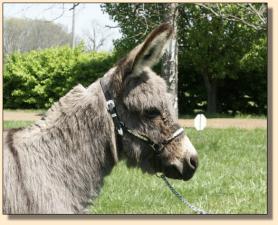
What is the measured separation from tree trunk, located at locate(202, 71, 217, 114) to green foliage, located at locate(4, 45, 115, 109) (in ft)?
6.59

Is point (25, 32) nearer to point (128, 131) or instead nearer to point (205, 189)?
point (205, 189)

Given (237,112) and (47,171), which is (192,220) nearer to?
(47,171)

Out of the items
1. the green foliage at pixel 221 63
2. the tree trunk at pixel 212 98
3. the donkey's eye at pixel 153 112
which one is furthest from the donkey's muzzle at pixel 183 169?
the tree trunk at pixel 212 98

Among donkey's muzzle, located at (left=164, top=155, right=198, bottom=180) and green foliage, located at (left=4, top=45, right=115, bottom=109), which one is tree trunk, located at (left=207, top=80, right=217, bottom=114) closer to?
green foliage, located at (left=4, top=45, right=115, bottom=109)

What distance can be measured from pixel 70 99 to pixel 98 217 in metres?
1.01

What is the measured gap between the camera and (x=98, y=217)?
9.66 ft

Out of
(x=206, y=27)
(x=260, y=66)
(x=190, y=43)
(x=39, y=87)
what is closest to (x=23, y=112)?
(x=39, y=87)

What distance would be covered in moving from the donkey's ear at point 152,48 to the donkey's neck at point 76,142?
0.19m

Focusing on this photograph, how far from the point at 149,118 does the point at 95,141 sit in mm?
227

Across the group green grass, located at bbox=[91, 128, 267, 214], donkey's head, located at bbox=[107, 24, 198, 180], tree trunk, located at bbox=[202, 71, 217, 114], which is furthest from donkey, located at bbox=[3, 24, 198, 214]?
tree trunk, located at bbox=[202, 71, 217, 114]

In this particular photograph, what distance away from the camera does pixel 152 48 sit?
6.90ft

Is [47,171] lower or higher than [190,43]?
lower

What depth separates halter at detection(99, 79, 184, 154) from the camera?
2143 millimetres

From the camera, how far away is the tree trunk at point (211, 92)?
9.92 meters
